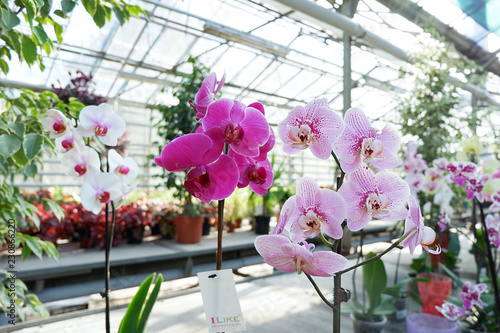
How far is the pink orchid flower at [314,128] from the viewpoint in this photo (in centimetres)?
46

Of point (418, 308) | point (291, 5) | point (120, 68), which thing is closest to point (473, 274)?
point (418, 308)

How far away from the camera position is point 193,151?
46 cm

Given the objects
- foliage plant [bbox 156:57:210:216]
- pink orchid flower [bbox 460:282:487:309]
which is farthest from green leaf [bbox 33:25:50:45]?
foliage plant [bbox 156:57:210:216]

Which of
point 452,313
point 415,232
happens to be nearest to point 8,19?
point 415,232

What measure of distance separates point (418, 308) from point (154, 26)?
5.47m

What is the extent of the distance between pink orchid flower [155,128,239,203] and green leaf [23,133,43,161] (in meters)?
0.52

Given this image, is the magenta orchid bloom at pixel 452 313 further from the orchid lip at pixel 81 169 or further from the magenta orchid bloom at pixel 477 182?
the orchid lip at pixel 81 169

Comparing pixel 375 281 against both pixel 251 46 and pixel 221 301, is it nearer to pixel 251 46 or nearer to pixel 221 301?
pixel 221 301

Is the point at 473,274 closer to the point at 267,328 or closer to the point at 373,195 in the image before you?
the point at 267,328

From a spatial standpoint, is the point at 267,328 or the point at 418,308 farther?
the point at 418,308

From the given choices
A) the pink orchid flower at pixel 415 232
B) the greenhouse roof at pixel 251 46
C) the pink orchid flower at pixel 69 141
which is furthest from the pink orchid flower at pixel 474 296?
the greenhouse roof at pixel 251 46

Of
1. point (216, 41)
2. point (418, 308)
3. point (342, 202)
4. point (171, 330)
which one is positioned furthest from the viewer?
point (216, 41)

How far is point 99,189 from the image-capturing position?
2.48ft

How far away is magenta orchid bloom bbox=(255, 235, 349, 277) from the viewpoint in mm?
409
